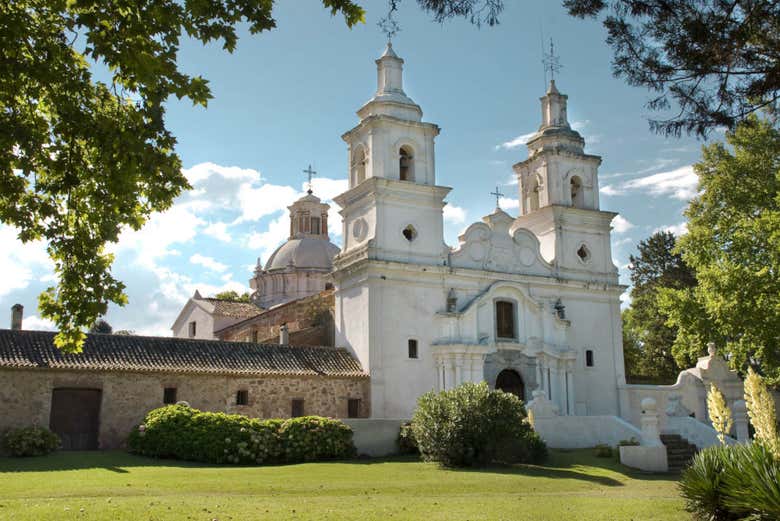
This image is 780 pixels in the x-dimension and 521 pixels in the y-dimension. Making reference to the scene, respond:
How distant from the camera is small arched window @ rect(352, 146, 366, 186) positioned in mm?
32625

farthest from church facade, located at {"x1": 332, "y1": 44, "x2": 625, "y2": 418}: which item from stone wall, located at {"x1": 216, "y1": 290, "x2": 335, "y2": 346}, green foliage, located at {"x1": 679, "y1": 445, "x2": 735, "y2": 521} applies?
green foliage, located at {"x1": 679, "y1": 445, "x2": 735, "y2": 521}

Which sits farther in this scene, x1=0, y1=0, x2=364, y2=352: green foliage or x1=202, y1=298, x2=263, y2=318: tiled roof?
x1=202, y1=298, x2=263, y2=318: tiled roof

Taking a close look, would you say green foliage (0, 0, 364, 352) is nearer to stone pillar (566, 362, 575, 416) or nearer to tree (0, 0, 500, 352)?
tree (0, 0, 500, 352)

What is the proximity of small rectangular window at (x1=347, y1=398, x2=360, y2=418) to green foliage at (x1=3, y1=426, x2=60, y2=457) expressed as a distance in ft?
33.9

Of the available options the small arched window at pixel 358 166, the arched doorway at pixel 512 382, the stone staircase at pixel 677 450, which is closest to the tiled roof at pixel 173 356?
the arched doorway at pixel 512 382

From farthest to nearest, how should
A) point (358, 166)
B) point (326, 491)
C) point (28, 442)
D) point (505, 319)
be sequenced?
1. point (358, 166)
2. point (505, 319)
3. point (28, 442)
4. point (326, 491)

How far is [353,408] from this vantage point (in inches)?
1134

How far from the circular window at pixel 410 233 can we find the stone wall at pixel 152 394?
610 centimetres

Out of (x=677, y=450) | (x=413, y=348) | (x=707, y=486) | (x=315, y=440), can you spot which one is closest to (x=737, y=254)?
(x=677, y=450)

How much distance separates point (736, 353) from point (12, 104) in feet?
77.4

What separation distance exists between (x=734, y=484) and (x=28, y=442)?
59.6 ft

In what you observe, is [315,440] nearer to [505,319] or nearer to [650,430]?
[650,430]

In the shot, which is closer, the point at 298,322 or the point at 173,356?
the point at 173,356

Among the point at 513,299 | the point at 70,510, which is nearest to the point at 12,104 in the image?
the point at 70,510
